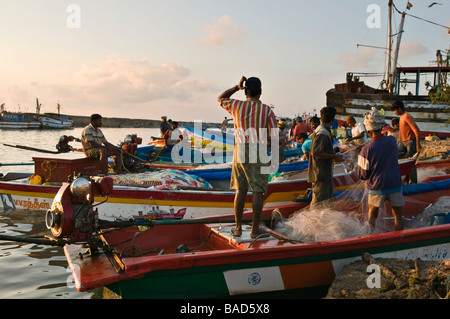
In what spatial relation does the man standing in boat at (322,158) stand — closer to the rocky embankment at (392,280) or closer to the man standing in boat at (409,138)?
the rocky embankment at (392,280)

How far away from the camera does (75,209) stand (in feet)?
14.2

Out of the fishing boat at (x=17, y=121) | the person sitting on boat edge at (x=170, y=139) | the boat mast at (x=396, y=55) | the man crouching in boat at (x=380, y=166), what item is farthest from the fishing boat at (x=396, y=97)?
the fishing boat at (x=17, y=121)

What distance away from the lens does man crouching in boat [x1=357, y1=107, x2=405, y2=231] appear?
5.30 m

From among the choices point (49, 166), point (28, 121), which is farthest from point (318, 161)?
point (28, 121)

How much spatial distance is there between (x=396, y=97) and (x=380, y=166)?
19189 mm

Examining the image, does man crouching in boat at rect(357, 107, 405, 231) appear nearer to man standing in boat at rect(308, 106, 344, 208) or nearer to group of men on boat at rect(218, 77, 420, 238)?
group of men on boat at rect(218, 77, 420, 238)

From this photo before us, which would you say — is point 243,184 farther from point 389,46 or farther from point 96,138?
point 389,46

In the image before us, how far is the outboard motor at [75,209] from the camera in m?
4.23

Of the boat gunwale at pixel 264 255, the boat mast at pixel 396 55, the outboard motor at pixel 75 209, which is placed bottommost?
the boat gunwale at pixel 264 255

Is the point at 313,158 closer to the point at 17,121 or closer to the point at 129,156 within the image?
the point at 129,156

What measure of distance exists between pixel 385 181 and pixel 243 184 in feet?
5.97

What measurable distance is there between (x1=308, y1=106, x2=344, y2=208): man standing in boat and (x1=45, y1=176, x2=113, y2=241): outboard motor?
295cm

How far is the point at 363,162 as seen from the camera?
5430mm

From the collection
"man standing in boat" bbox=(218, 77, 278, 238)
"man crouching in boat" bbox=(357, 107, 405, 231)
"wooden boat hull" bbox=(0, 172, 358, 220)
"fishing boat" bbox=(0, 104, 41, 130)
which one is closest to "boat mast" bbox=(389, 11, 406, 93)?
"wooden boat hull" bbox=(0, 172, 358, 220)
